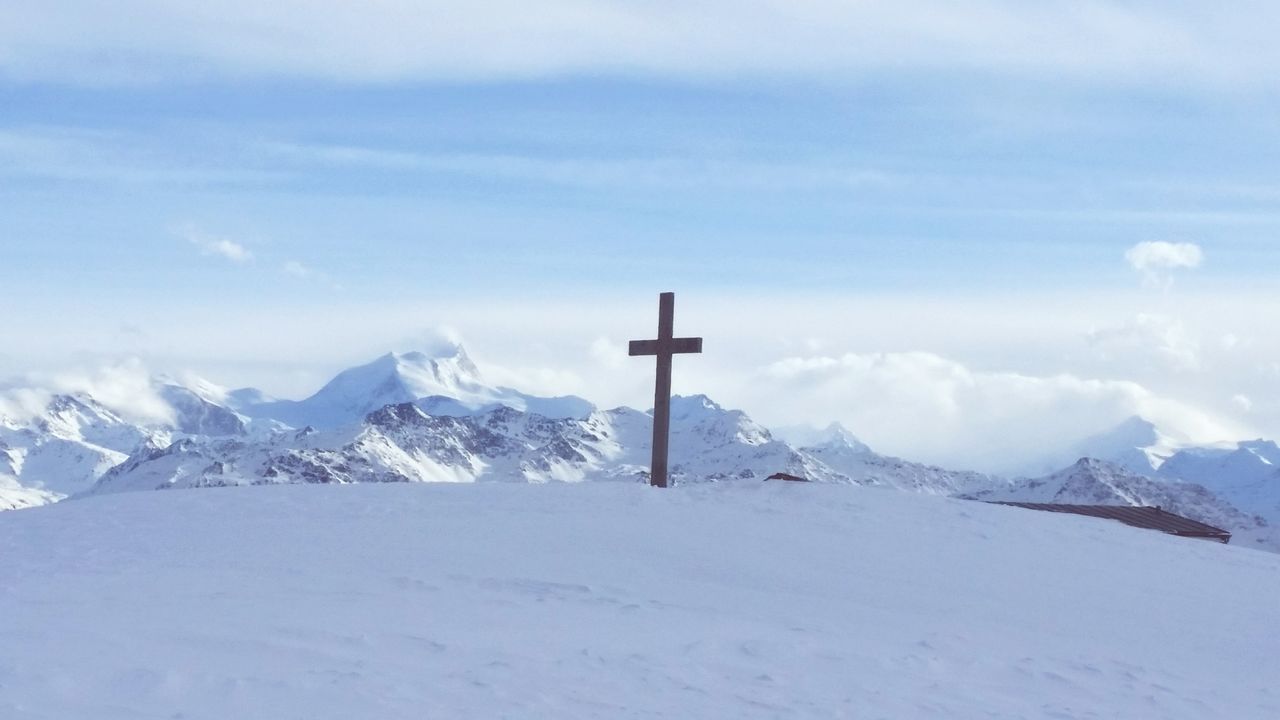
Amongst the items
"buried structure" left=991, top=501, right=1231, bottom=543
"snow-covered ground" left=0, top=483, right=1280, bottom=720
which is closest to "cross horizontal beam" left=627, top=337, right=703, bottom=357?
"snow-covered ground" left=0, top=483, right=1280, bottom=720

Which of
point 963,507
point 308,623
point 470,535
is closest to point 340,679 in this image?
point 308,623

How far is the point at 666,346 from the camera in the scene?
64.3 ft

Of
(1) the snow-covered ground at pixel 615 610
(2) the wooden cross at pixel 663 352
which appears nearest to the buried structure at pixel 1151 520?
(1) the snow-covered ground at pixel 615 610

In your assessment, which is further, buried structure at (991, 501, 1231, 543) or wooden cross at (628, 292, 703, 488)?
buried structure at (991, 501, 1231, 543)

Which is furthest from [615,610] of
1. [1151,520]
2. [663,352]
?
[1151,520]

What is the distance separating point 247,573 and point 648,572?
4246mm

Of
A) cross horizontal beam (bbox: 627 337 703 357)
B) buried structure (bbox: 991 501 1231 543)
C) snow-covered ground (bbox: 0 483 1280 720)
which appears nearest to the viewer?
snow-covered ground (bbox: 0 483 1280 720)

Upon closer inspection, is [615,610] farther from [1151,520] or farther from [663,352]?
[1151,520]

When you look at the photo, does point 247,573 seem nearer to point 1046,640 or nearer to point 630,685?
point 630,685

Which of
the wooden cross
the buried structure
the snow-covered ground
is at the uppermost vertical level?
the wooden cross

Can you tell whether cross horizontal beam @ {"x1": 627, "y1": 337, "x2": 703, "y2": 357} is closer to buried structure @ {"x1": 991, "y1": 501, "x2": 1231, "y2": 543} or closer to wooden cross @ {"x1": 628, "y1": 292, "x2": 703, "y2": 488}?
wooden cross @ {"x1": 628, "y1": 292, "x2": 703, "y2": 488}

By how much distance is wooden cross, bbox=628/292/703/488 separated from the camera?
764 inches

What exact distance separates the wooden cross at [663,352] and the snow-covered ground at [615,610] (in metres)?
0.91

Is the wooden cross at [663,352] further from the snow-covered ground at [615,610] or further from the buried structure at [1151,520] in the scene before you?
the buried structure at [1151,520]
